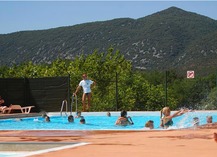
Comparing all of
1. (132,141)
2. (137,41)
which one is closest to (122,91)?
(132,141)

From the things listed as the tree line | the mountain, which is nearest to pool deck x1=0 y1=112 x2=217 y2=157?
the tree line

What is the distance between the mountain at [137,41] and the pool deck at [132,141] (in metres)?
57.1

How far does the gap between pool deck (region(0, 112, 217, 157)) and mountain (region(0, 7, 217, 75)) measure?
57.1 m

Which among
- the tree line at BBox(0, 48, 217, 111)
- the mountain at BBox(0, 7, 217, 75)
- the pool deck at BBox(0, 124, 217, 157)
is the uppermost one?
the mountain at BBox(0, 7, 217, 75)

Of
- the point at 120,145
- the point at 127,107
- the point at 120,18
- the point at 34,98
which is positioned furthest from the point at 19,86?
the point at 120,18

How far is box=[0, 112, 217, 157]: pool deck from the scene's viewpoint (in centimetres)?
683

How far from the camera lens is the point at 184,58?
73125 millimetres

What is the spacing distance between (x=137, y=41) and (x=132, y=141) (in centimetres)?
7626

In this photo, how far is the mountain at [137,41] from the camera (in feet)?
243

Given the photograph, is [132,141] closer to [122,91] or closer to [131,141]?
[131,141]

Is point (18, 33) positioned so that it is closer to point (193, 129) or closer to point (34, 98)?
point (34, 98)

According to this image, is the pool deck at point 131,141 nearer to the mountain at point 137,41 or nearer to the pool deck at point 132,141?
the pool deck at point 132,141

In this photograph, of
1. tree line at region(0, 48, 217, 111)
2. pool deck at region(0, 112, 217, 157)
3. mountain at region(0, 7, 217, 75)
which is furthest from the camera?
mountain at region(0, 7, 217, 75)

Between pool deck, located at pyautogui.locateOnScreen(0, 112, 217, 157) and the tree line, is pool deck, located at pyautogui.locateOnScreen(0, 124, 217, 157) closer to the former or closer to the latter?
pool deck, located at pyautogui.locateOnScreen(0, 112, 217, 157)
